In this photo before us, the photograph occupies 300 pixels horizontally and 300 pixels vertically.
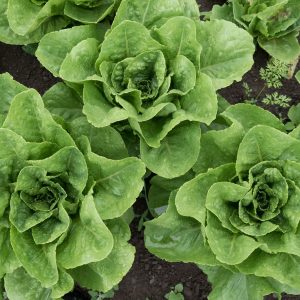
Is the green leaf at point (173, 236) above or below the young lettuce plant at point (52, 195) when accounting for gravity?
below

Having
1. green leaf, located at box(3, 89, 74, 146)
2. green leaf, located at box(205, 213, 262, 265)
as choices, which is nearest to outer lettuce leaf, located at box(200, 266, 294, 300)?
green leaf, located at box(205, 213, 262, 265)

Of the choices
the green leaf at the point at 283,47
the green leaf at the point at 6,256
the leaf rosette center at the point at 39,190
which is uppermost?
the leaf rosette center at the point at 39,190

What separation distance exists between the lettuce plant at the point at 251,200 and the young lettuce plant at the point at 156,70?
6.6 inches

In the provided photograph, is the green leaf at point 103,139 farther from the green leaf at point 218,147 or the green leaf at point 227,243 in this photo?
the green leaf at point 227,243

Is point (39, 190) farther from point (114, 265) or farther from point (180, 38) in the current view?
point (180, 38)

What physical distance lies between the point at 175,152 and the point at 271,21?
1570 millimetres

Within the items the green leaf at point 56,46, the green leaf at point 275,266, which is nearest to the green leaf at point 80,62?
the green leaf at point 56,46

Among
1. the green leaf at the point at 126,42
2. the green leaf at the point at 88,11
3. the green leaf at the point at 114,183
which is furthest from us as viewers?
the green leaf at the point at 88,11

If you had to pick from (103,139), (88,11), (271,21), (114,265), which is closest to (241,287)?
(114,265)

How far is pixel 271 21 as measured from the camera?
3.82m

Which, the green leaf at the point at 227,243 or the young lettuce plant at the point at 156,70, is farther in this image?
the young lettuce plant at the point at 156,70

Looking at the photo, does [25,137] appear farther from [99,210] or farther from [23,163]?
[99,210]

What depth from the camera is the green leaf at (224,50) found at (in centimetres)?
282

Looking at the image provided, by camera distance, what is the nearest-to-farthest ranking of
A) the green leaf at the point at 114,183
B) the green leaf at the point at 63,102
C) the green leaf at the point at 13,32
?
the green leaf at the point at 114,183, the green leaf at the point at 63,102, the green leaf at the point at 13,32
